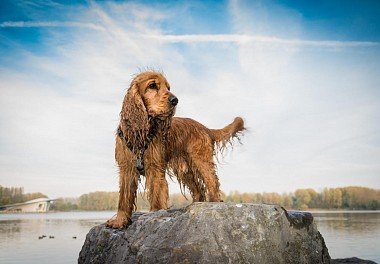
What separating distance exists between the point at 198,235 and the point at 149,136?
1.71 metres

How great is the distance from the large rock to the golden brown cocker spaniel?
577 millimetres

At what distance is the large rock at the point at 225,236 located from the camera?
476 centimetres

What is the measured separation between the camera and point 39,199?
114 meters

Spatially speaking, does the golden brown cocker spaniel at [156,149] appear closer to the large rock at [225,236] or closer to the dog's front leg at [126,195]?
the dog's front leg at [126,195]

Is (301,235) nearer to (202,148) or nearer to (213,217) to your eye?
(213,217)

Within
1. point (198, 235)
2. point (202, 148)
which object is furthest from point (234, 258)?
point (202, 148)

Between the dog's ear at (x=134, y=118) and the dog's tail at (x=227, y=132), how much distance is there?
1.64 m

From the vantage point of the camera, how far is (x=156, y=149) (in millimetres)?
5848

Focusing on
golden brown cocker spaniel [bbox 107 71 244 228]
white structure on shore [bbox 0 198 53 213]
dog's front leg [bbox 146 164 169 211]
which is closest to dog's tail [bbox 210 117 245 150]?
golden brown cocker spaniel [bbox 107 71 244 228]

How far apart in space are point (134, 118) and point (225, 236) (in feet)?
6.94

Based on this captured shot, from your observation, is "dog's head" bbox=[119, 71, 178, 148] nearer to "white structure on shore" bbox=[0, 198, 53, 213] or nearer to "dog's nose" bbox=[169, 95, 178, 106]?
"dog's nose" bbox=[169, 95, 178, 106]

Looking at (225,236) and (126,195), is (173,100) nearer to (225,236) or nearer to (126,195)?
(126,195)

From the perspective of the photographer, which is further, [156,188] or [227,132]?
[227,132]

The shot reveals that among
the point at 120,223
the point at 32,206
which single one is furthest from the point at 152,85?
the point at 32,206
